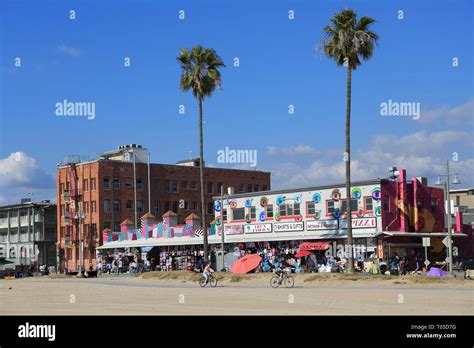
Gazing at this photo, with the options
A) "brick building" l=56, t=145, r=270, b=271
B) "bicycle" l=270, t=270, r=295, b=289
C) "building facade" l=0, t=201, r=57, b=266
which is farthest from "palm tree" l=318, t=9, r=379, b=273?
"building facade" l=0, t=201, r=57, b=266

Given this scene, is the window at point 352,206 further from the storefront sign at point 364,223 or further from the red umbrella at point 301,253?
the red umbrella at point 301,253

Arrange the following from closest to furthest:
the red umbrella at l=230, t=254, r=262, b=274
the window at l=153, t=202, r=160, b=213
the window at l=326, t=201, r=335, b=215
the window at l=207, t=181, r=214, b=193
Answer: the red umbrella at l=230, t=254, r=262, b=274 → the window at l=326, t=201, r=335, b=215 → the window at l=153, t=202, r=160, b=213 → the window at l=207, t=181, r=214, b=193

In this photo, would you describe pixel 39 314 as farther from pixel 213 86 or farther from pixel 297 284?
pixel 213 86

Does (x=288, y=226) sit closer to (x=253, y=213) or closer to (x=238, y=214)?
(x=253, y=213)

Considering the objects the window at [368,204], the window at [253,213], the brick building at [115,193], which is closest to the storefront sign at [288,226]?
the window at [253,213]

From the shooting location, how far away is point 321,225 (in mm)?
56312

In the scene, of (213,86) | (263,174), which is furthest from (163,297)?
(263,174)

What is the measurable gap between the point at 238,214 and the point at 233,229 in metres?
1.41

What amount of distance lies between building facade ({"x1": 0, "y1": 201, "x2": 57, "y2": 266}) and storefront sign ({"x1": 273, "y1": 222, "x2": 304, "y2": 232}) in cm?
4656

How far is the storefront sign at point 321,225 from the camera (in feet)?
182

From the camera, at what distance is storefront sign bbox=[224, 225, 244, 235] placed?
62188mm

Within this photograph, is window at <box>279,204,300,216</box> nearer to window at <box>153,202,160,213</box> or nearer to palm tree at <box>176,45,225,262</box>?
palm tree at <box>176,45,225,262</box>
